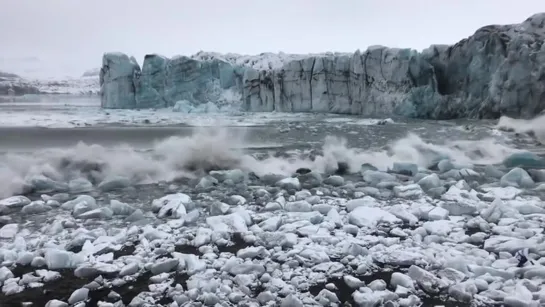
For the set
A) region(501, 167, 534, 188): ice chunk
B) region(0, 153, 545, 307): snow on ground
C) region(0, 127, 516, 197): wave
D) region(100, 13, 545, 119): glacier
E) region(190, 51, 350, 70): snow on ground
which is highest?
region(190, 51, 350, 70): snow on ground

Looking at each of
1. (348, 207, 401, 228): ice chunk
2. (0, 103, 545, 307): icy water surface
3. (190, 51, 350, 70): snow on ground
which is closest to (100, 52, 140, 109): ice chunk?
(190, 51, 350, 70): snow on ground

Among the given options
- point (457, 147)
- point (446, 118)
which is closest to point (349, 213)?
point (457, 147)

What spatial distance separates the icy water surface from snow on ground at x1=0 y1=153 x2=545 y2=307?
1 cm

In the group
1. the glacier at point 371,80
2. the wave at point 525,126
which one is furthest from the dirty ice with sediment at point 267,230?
the glacier at point 371,80

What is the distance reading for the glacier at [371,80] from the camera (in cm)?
1490

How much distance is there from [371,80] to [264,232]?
57.8ft

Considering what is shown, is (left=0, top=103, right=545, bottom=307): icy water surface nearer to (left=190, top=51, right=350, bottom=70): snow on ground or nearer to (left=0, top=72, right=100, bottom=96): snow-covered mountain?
(left=190, top=51, right=350, bottom=70): snow on ground

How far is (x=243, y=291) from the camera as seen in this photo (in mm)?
2328

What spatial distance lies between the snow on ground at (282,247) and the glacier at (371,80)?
12.1 m

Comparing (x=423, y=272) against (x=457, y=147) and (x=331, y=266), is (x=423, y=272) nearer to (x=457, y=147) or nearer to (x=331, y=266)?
(x=331, y=266)

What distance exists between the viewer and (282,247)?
117 inches

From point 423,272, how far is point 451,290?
7.8 inches

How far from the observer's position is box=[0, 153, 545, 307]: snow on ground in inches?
90.5

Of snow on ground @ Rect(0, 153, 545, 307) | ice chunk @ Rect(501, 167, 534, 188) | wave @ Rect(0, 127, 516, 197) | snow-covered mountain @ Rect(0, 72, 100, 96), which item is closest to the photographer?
snow on ground @ Rect(0, 153, 545, 307)
